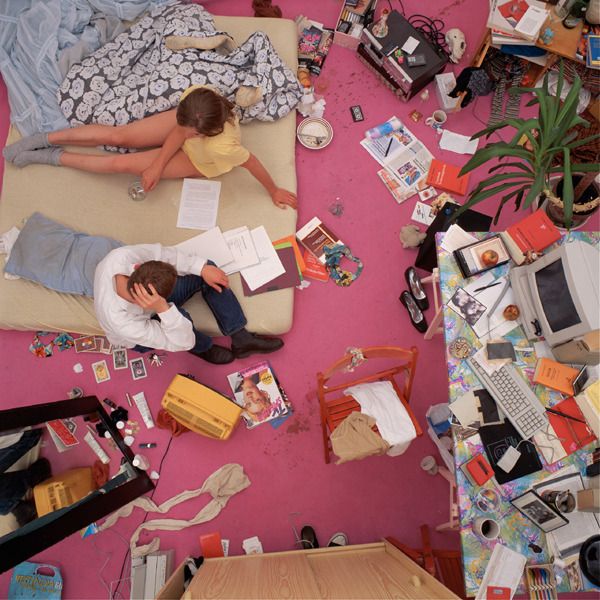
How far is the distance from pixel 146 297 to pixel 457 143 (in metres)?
2.36

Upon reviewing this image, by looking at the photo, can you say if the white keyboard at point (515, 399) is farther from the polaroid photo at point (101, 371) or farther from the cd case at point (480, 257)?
the polaroid photo at point (101, 371)

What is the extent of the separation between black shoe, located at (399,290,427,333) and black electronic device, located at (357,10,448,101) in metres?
1.46

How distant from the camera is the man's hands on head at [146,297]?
2248mm

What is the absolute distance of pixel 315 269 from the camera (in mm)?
3076

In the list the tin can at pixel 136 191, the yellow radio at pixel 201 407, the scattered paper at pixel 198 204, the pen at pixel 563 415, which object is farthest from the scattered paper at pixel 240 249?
the pen at pixel 563 415

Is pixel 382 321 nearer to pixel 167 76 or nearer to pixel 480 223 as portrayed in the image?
pixel 480 223

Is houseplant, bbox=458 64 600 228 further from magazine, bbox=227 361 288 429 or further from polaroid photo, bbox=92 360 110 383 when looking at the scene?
polaroid photo, bbox=92 360 110 383

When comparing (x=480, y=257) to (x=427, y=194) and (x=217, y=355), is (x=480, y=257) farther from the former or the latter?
(x=217, y=355)

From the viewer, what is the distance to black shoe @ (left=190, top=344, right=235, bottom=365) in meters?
2.91

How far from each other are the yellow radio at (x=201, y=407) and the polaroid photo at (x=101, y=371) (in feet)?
1.93

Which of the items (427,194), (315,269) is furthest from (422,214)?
(315,269)

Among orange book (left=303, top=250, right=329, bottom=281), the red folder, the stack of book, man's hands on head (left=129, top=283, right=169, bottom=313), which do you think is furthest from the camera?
orange book (left=303, top=250, right=329, bottom=281)

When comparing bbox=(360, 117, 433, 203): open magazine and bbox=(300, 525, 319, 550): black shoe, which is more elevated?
bbox=(360, 117, 433, 203): open magazine

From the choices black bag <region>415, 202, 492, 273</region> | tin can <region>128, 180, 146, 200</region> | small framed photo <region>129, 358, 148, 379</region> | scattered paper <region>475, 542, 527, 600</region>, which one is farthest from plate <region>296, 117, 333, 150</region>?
scattered paper <region>475, 542, 527, 600</region>
